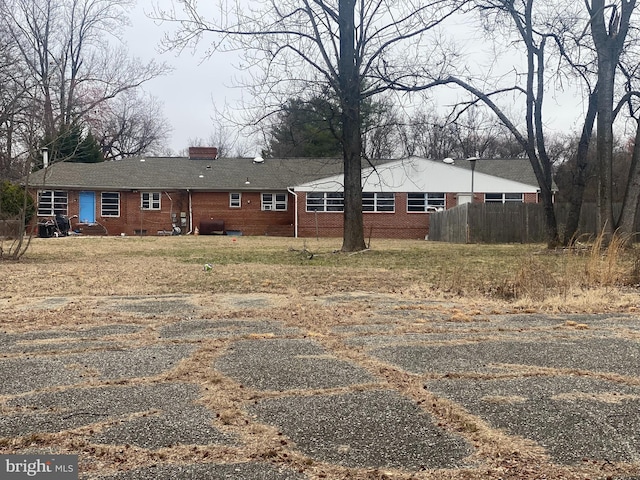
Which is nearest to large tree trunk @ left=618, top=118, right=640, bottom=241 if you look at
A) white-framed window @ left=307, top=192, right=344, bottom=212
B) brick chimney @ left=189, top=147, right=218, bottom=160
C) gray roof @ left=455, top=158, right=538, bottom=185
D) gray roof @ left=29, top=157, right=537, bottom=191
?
gray roof @ left=455, top=158, right=538, bottom=185

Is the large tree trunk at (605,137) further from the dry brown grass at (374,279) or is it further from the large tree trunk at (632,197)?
the dry brown grass at (374,279)

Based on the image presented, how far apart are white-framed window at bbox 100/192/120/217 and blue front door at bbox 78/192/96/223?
1.39 ft

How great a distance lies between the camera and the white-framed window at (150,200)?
113ft

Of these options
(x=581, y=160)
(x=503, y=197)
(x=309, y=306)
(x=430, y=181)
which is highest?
(x=430, y=181)

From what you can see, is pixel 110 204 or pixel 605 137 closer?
pixel 605 137

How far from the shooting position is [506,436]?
255cm

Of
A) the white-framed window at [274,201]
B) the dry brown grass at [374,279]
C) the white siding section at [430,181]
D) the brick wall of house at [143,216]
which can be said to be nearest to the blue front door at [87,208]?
the brick wall of house at [143,216]

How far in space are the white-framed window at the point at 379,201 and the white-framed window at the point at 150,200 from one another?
38.8ft

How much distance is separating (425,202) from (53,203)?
20.5m

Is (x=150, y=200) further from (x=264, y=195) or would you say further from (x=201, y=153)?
(x=264, y=195)

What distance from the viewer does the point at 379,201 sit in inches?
1310

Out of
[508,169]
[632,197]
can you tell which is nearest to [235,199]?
[508,169]

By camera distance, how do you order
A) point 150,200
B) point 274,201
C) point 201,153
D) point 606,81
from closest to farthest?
point 606,81
point 150,200
point 274,201
point 201,153

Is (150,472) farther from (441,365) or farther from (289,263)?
(289,263)
